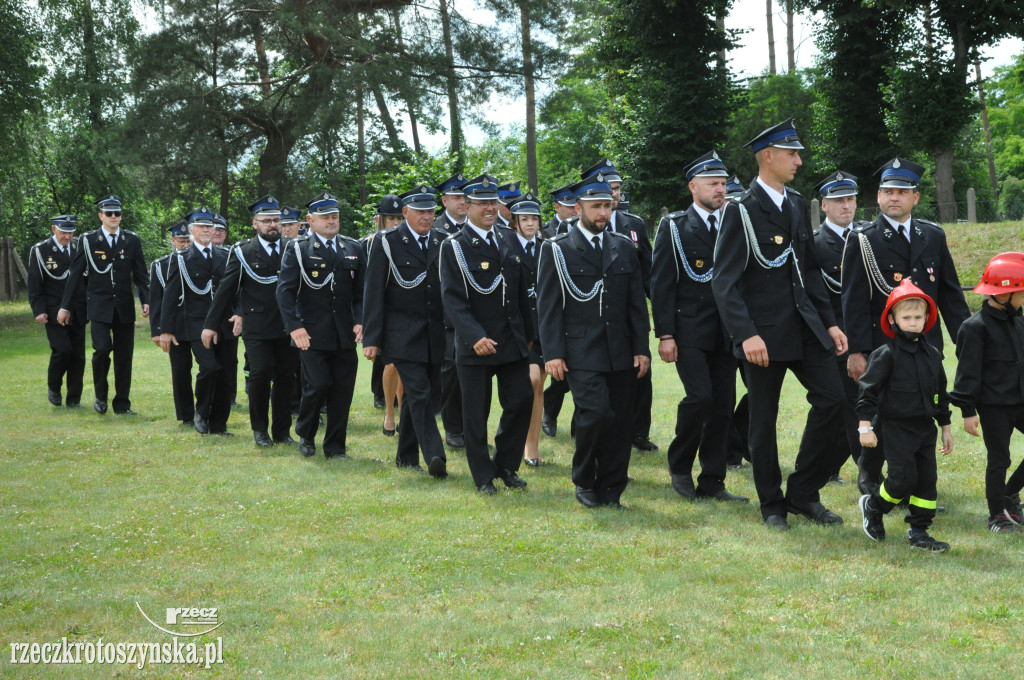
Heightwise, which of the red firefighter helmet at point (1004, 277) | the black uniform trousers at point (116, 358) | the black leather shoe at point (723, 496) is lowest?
the black leather shoe at point (723, 496)

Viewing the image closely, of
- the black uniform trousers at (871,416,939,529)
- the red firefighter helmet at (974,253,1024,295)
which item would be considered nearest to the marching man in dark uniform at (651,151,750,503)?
the black uniform trousers at (871,416,939,529)

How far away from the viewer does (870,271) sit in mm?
7418

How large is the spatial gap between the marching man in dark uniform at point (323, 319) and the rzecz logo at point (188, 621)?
4734 millimetres

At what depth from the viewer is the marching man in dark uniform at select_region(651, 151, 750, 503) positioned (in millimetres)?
7988

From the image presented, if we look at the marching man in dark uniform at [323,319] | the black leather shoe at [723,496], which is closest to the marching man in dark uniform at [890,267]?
the black leather shoe at [723,496]

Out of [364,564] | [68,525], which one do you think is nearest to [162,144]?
[68,525]

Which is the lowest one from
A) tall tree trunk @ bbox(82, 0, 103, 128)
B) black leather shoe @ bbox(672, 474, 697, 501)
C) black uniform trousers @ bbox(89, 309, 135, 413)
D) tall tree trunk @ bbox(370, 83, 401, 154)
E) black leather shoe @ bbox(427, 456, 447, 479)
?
black leather shoe @ bbox(672, 474, 697, 501)

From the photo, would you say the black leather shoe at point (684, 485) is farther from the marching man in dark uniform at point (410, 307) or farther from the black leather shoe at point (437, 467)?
the marching man in dark uniform at point (410, 307)

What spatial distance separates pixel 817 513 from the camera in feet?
23.3

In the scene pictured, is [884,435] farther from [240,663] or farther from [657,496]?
[240,663]

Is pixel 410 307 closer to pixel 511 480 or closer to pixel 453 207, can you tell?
pixel 453 207

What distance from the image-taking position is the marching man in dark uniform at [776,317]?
6.89m

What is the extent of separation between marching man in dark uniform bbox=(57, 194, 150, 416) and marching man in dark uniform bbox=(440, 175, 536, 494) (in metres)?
6.27

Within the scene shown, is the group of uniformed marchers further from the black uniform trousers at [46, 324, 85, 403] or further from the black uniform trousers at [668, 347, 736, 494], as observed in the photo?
the black uniform trousers at [46, 324, 85, 403]
